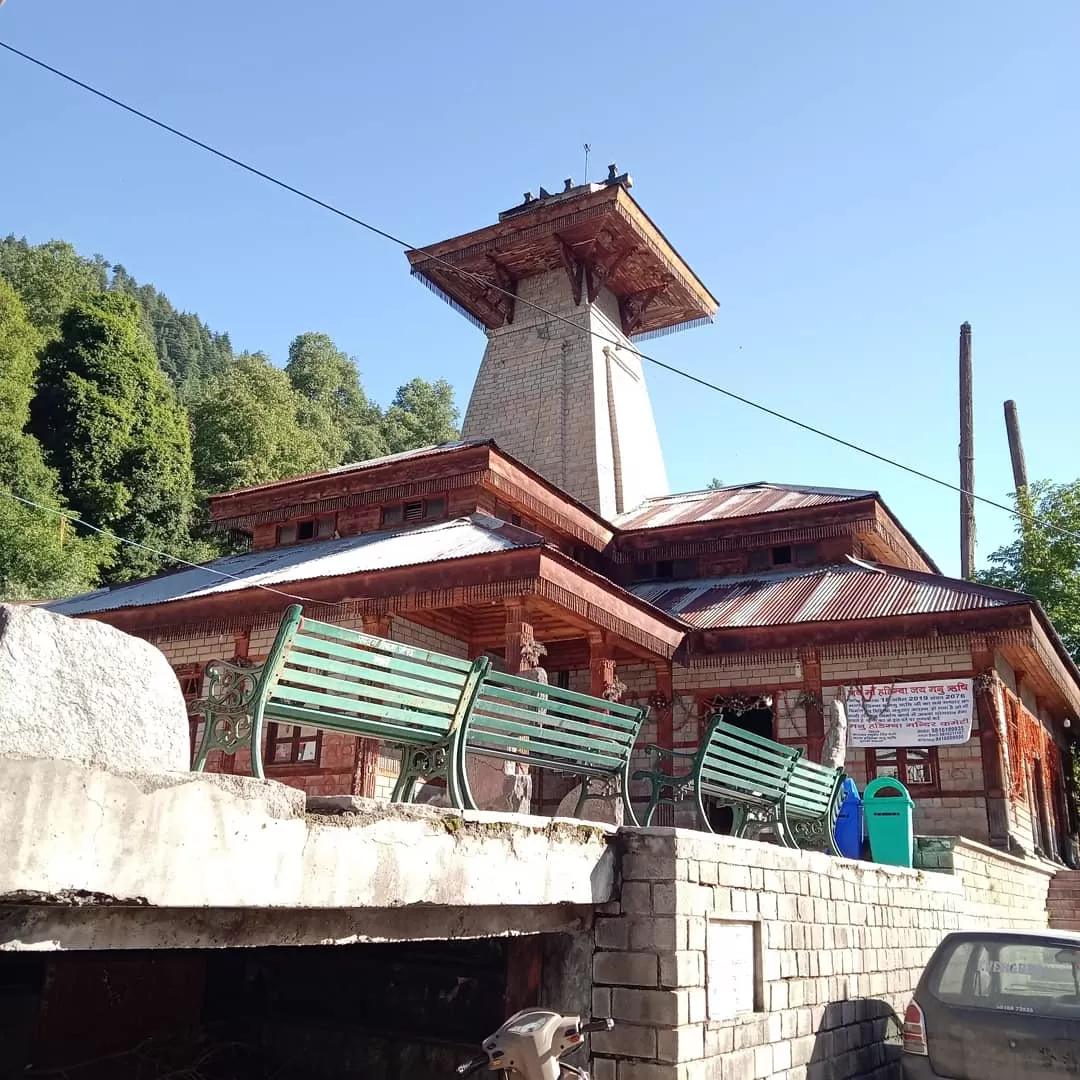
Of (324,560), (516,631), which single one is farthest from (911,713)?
(324,560)

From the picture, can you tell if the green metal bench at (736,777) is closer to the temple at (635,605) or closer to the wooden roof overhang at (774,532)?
the temple at (635,605)

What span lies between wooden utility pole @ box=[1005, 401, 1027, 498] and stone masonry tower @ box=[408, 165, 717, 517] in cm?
1454

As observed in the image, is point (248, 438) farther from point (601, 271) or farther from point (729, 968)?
point (729, 968)

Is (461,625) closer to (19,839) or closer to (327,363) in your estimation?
(19,839)

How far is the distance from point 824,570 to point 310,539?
29.2 ft

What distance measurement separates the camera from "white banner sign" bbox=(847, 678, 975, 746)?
13.7 metres

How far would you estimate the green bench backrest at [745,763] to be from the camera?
267 inches

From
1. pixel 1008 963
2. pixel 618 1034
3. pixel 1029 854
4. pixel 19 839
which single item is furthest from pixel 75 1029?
pixel 1029 854

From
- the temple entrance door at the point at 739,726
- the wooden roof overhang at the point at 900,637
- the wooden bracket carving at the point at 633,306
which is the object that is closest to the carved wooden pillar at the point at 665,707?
the wooden roof overhang at the point at 900,637

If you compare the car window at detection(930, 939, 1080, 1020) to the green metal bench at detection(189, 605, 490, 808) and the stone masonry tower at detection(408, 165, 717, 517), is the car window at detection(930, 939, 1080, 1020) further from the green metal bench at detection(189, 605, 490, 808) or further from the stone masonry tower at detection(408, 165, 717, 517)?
the stone masonry tower at detection(408, 165, 717, 517)

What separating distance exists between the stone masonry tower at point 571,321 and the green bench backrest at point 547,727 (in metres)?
14.0

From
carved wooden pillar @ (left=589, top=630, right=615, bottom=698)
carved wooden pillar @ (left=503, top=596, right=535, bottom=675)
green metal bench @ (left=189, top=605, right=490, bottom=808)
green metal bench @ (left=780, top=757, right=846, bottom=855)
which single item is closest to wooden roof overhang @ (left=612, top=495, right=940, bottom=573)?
carved wooden pillar @ (left=589, top=630, right=615, bottom=698)

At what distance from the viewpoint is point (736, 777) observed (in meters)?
7.21

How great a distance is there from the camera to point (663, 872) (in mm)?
5348
